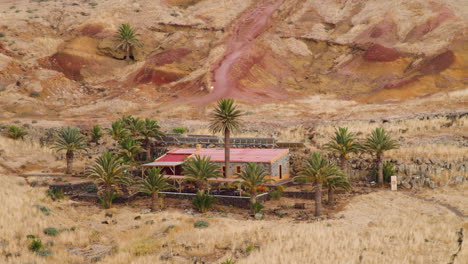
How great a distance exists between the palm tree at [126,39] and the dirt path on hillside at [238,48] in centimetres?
1765

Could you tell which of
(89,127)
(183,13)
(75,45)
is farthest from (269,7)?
(89,127)

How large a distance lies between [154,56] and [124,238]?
6465cm

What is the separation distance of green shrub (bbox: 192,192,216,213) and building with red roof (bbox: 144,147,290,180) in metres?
6.04

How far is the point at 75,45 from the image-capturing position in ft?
294

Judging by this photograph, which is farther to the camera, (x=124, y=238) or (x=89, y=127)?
(x=89, y=127)

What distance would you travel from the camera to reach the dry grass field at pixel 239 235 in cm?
2434

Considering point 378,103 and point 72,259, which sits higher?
point 378,103

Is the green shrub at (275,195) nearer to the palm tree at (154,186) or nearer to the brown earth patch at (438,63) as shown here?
the palm tree at (154,186)

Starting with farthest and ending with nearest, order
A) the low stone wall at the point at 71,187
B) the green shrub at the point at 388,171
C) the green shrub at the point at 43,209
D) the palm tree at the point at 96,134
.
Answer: the palm tree at the point at 96,134
the green shrub at the point at 388,171
the low stone wall at the point at 71,187
the green shrub at the point at 43,209

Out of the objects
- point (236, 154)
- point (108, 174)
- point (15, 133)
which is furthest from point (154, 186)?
point (15, 133)

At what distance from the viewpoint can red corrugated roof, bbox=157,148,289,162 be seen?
44.0 metres

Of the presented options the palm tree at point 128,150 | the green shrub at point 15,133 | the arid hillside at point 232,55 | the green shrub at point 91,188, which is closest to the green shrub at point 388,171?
the arid hillside at point 232,55

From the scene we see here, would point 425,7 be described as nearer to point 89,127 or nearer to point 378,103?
point 378,103

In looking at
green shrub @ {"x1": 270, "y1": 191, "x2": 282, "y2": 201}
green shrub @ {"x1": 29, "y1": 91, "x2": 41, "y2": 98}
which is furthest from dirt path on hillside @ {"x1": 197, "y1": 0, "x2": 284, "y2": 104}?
green shrub @ {"x1": 270, "y1": 191, "x2": 282, "y2": 201}
